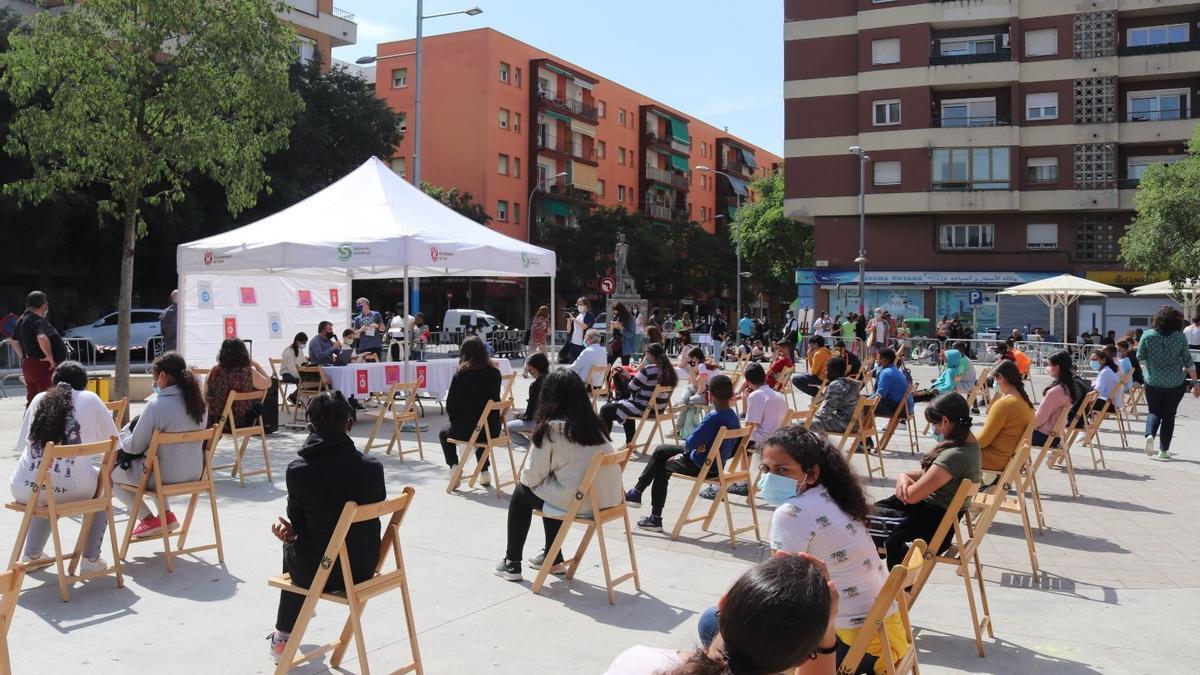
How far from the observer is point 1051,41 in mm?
38688

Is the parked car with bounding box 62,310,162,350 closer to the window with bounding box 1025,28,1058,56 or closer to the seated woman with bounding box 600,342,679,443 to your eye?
the seated woman with bounding box 600,342,679,443

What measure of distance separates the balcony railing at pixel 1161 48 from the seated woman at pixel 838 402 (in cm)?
3497

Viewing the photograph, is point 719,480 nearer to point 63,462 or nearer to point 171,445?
point 171,445

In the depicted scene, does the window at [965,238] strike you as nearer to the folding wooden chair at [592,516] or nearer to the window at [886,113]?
the window at [886,113]

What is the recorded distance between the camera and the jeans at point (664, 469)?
7273 mm

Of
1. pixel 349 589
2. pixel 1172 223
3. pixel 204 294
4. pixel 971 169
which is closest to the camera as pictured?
pixel 349 589

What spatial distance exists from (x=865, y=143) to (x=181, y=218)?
25691 mm

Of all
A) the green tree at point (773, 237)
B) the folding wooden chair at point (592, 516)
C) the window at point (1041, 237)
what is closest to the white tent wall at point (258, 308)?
the folding wooden chair at point (592, 516)

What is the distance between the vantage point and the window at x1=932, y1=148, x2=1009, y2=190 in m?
39.3

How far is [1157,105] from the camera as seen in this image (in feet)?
127

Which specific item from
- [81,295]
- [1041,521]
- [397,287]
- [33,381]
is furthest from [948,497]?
[397,287]

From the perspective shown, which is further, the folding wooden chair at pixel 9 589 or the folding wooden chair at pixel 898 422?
the folding wooden chair at pixel 898 422

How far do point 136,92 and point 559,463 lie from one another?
9595 millimetres

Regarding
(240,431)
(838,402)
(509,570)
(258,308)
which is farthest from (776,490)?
(258,308)
